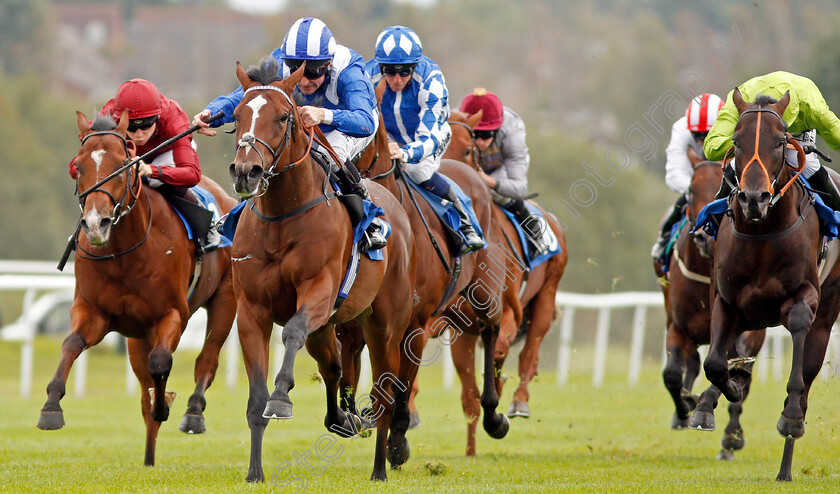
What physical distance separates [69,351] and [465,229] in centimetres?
289

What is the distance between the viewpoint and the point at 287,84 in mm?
6418

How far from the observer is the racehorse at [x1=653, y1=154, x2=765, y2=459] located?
8.89 meters

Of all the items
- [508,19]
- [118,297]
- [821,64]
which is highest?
[508,19]

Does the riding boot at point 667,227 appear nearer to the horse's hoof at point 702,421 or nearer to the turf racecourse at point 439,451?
the turf racecourse at point 439,451

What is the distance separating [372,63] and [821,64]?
61.4 feet

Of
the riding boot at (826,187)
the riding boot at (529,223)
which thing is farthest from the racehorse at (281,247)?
the riding boot at (529,223)

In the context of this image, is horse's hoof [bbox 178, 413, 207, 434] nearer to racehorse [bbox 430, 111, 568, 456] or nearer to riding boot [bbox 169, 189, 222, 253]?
riding boot [bbox 169, 189, 222, 253]

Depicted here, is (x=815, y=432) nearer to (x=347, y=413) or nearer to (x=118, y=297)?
(x=347, y=413)

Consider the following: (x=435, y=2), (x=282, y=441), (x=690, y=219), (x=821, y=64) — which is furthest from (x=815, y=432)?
(x=435, y=2)

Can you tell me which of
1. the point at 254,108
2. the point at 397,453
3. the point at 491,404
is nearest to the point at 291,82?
the point at 254,108

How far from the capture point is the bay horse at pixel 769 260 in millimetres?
6879

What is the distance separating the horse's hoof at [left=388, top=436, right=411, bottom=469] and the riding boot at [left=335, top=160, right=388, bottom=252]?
1.52m

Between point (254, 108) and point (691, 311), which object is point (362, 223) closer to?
point (254, 108)

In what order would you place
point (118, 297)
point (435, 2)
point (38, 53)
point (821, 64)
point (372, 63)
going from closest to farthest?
point (118, 297)
point (372, 63)
point (821, 64)
point (38, 53)
point (435, 2)
